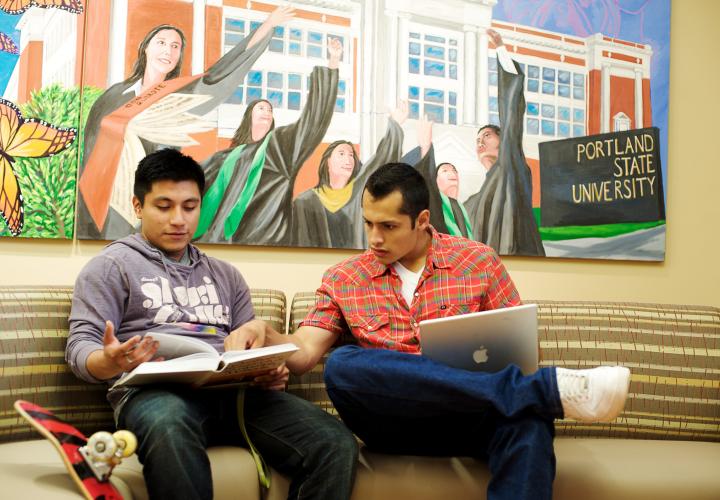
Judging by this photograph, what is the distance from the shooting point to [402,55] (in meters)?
2.58

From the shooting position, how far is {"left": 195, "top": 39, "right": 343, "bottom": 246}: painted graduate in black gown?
7.73ft

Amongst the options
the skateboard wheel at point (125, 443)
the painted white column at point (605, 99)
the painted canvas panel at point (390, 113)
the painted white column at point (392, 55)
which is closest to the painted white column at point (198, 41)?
the painted canvas panel at point (390, 113)

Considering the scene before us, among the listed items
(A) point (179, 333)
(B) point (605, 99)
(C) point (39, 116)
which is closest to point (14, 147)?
(C) point (39, 116)

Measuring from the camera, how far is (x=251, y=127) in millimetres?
2395

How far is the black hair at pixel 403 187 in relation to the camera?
6.58ft

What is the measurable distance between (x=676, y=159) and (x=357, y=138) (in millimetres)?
1304

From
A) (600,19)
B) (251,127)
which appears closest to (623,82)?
(600,19)

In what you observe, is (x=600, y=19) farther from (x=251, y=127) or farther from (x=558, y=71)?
(x=251, y=127)

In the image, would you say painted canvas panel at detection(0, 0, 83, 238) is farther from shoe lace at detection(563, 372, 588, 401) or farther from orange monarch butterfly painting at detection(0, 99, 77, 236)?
shoe lace at detection(563, 372, 588, 401)

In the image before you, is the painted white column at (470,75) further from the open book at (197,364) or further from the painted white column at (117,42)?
the open book at (197,364)

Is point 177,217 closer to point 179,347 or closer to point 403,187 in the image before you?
point 179,347

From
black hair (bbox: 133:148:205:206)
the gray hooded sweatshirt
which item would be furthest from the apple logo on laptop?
black hair (bbox: 133:148:205:206)

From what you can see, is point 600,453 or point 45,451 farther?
point 600,453

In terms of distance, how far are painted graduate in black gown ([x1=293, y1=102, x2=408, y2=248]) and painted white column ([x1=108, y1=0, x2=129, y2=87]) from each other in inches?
26.9
